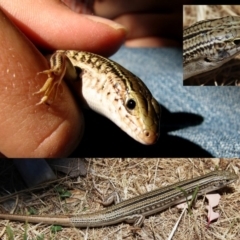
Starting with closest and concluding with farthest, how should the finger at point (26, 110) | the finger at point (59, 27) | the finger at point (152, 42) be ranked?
the finger at point (26, 110) → the finger at point (59, 27) → the finger at point (152, 42)

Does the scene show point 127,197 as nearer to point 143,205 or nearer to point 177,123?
point 143,205

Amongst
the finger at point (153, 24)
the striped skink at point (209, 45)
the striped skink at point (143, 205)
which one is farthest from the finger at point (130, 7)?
the striped skink at point (143, 205)

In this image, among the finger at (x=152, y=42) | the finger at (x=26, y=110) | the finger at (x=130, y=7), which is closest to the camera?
the finger at (x=26, y=110)

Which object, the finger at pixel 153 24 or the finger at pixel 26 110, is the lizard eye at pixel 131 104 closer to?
the finger at pixel 26 110

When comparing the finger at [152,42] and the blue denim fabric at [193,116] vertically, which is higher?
the finger at [152,42]

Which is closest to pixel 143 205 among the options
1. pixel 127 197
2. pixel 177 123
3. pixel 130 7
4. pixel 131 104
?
pixel 127 197

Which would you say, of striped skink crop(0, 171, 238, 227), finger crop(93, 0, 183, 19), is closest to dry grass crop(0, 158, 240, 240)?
striped skink crop(0, 171, 238, 227)

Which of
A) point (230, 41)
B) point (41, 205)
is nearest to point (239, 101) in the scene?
point (230, 41)

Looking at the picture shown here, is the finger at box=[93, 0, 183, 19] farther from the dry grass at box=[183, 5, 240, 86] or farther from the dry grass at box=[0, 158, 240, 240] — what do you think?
the dry grass at box=[0, 158, 240, 240]

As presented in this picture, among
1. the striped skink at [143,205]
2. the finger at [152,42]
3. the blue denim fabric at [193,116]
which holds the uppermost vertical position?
the finger at [152,42]
